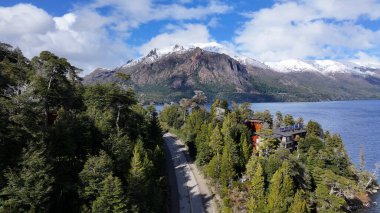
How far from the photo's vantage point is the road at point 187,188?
5530 centimetres

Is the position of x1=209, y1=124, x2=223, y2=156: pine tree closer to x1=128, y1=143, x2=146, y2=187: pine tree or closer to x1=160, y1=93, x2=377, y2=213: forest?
x1=160, y1=93, x2=377, y2=213: forest

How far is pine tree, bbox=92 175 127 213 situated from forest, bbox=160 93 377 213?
2016 cm

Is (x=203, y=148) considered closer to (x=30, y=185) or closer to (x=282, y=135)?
(x=282, y=135)

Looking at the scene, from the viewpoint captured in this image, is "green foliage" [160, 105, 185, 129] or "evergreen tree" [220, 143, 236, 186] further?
"green foliage" [160, 105, 185, 129]

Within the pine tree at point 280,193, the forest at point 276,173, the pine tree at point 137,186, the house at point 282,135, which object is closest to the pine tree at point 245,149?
the forest at point 276,173

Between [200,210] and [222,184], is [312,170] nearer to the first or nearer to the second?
[222,184]

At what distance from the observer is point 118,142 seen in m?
48.2

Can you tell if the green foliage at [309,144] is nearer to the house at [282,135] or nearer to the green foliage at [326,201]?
the house at [282,135]

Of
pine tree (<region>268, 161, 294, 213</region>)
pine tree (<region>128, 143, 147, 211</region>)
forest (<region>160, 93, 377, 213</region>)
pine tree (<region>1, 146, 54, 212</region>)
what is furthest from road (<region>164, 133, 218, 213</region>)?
pine tree (<region>1, 146, 54, 212</region>)

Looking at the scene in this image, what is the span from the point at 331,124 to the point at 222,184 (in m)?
118

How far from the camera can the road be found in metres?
55.3

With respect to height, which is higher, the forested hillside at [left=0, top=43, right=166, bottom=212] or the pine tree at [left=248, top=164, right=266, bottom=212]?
the forested hillside at [left=0, top=43, right=166, bottom=212]

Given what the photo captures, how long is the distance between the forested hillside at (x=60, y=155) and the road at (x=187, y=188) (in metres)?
4.71

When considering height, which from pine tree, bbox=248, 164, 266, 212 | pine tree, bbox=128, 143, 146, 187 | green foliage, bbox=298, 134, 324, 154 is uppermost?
pine tree, bbox=128, 143, 146, 187
